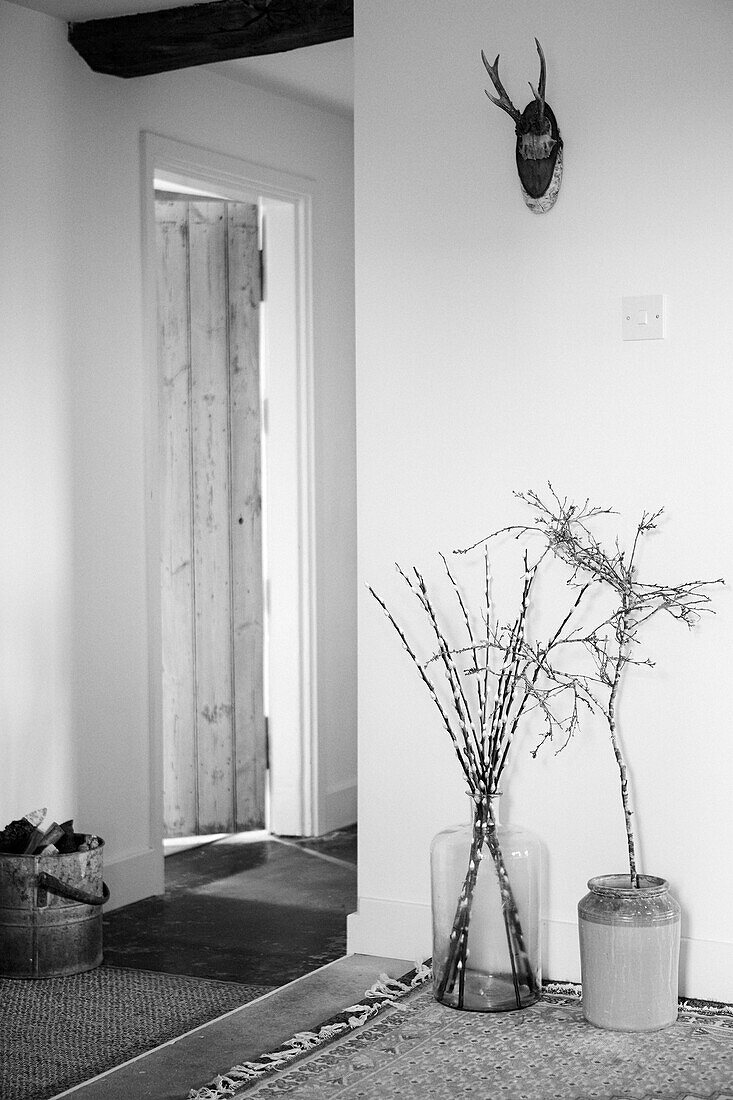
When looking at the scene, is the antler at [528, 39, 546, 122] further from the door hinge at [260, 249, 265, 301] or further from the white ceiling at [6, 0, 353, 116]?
the door hinge at [260, 249, 265, 301]

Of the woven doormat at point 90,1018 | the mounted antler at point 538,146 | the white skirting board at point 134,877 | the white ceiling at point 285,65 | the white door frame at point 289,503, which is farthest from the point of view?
the white door frame at point 289,503

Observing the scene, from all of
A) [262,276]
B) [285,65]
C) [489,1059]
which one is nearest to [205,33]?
[285,65]

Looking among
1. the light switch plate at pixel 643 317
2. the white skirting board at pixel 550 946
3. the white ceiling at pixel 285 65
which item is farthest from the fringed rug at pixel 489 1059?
the white ceiling at pixel 285 65

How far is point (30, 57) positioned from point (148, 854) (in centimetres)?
240

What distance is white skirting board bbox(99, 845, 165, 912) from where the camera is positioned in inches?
164

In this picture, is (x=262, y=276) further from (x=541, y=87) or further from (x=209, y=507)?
(x=541, y=87)

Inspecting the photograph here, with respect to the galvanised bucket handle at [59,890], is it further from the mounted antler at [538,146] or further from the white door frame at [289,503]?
the mounted antler at [538,146]

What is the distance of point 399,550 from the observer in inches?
140

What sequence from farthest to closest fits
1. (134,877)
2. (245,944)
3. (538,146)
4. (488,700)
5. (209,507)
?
(209,507) < (134,877) < (245,944) < (488,700) < (538,146)

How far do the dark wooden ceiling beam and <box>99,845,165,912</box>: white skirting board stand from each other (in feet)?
7.85

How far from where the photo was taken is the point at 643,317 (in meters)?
3.24

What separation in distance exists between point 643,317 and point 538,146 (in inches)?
18.9

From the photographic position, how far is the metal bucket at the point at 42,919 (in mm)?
3494

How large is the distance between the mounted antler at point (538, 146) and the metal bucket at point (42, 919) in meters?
2.04
